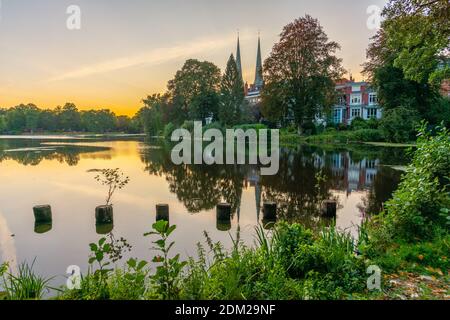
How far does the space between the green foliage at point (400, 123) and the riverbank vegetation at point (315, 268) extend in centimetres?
2912

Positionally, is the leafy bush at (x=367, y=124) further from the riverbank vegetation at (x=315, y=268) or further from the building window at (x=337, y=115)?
the riverbank vegetation at (x=315, y=268)

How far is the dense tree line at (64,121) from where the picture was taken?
97062 millimetres

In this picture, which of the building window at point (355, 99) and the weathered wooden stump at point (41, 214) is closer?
the weathered wooden stump at point (41, 214)

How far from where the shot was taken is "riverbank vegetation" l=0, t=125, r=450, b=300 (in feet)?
10.1

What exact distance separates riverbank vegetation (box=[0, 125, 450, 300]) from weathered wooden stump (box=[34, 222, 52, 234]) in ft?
9.18

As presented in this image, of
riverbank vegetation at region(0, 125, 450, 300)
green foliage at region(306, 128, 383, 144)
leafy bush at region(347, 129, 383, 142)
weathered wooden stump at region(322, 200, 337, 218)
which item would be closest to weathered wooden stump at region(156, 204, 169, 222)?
riverbank vegetation at region(0, 125, 450, 300)

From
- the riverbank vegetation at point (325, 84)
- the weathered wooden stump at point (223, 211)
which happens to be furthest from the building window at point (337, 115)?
the weathered wooden stump at point (223, 211)

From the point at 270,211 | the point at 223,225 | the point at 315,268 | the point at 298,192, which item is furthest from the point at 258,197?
the point at 315,268

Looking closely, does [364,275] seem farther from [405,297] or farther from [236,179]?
[236,179]

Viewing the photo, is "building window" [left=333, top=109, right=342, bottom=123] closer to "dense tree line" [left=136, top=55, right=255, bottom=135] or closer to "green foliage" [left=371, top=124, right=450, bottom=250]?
"dense tree line" [left=136, top=55, right=255, bottom=135]

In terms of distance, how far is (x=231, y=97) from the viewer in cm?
5106

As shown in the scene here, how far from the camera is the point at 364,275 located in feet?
11.9

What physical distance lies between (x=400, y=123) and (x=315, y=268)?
32.2 m

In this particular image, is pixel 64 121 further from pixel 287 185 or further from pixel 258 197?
pixel 258 197
